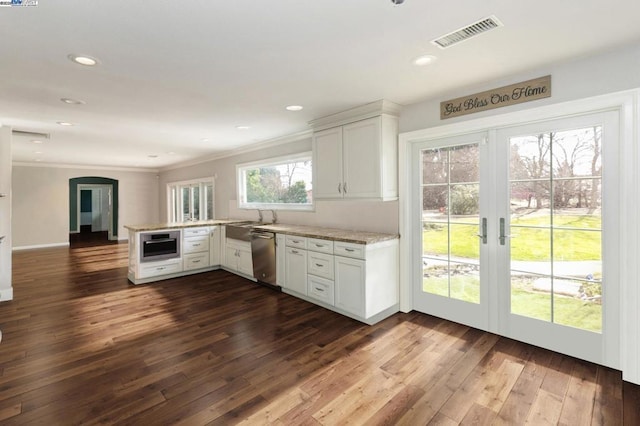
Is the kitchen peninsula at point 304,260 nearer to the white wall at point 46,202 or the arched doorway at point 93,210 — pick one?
the white wall at point 46,202

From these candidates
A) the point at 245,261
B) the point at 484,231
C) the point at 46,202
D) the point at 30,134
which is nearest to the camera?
the point at 484,231

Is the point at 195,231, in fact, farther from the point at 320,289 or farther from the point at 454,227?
the point at 454,227

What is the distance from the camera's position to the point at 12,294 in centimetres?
421

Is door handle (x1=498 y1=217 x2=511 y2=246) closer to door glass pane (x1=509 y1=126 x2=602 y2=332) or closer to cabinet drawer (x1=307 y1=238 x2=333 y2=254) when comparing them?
door glass pane (x1=509 y1=126 x2=602 y2=332)

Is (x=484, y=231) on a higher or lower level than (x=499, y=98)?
lower

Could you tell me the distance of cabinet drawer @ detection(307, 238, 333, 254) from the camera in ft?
12.1

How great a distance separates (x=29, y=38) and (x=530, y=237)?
13.5 feet

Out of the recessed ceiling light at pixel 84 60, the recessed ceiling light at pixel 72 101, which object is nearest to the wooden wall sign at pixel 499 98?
the recessed ceiling light at pixel 84 60

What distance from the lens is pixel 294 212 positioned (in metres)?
5.21

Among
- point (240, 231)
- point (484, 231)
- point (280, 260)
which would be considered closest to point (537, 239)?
point (484, 231)

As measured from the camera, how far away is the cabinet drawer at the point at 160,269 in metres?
4.97

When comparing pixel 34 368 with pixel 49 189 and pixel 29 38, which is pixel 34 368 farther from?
pixel 49 189

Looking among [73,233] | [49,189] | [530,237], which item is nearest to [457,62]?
[530,237]

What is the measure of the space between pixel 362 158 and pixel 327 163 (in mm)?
570
